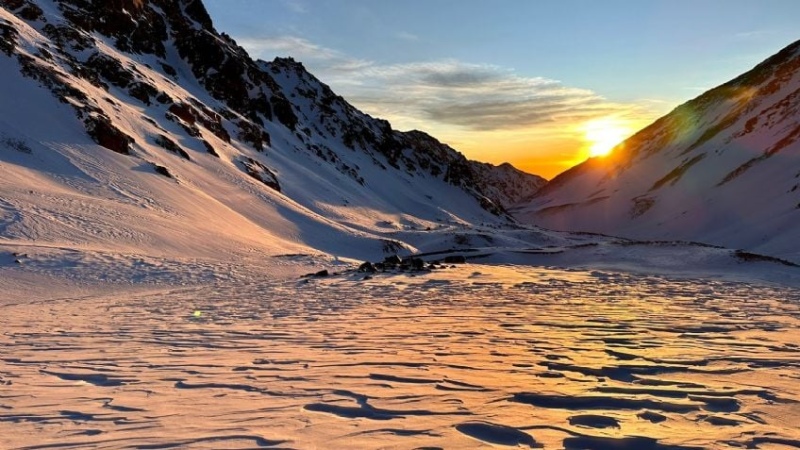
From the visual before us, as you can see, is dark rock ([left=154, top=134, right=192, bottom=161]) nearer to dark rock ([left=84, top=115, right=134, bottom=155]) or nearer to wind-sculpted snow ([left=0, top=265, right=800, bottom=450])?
dark rock ([left=84, top=115, right=134, bottom=155])

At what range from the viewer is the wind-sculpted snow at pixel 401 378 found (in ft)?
14.0

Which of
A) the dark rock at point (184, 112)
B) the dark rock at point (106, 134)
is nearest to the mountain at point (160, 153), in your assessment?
the dark rock at point (106, 134)

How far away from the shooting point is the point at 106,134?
3781cm

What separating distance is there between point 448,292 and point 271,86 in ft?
298

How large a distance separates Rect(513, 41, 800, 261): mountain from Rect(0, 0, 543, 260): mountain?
3421 cm

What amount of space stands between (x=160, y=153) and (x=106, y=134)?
16.3 ft

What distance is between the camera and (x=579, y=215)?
413 ft

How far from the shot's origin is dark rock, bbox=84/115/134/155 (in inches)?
1469

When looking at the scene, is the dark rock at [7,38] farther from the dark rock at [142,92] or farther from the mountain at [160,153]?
the dark rock at [142,92]

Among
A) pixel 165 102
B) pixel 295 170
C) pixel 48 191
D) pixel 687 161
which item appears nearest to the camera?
pixel 48 191

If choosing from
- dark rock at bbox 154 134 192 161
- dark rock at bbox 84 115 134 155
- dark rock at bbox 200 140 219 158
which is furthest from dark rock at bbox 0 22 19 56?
dark rock at bbox 200 140 219 158

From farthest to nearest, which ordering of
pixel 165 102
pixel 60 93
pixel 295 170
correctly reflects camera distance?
pixel 295 170 → pixel 165 102 → pixel 60 93

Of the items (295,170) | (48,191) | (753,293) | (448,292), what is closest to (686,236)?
(295,170)

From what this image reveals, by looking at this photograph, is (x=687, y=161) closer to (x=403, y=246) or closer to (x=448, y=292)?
(x=403, y=246)
